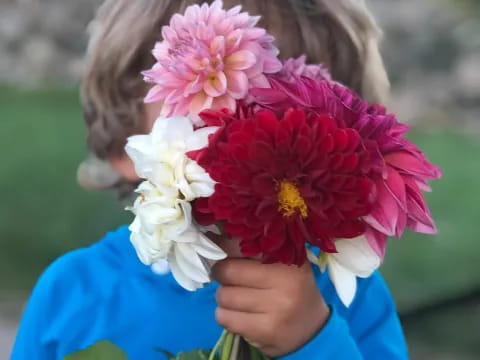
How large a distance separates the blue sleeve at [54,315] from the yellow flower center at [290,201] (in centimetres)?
53

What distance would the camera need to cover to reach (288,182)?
2.17 ft

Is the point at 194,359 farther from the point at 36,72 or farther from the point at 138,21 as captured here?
the point at 36,72

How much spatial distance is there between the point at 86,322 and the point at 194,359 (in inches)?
13.0

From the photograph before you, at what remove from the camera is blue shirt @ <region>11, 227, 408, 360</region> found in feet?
3.51

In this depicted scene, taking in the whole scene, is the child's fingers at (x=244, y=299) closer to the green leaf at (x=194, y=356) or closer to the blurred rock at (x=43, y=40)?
the green leaf at (x=194, y=356)

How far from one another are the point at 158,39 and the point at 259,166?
0.53 meters

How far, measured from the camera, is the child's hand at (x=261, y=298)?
77cm

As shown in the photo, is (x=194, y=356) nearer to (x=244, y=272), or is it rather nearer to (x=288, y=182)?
(x=244, y=272)

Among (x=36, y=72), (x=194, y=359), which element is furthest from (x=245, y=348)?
(x=36, y=72)

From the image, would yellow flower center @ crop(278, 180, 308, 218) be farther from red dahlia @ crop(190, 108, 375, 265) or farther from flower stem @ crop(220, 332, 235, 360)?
flower stem @ crop(220, 332, 235, 360)

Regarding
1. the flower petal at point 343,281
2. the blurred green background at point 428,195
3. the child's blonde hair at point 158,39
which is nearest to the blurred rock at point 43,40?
the blurred green background at point 428,195

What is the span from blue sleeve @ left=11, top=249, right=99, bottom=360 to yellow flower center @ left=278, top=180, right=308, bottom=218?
0.53 m

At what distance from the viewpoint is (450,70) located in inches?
89.8

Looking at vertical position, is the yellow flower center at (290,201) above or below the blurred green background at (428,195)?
below
